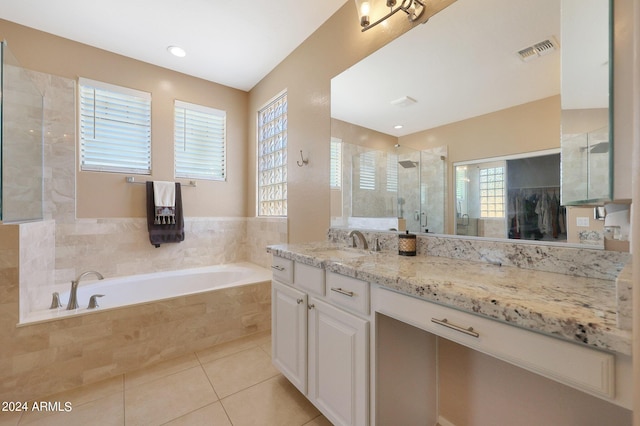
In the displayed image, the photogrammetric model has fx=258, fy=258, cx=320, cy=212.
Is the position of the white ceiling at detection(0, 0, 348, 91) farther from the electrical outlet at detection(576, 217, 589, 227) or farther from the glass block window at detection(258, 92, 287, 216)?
the electrical outlet at detection(576, 217, 589, 227)

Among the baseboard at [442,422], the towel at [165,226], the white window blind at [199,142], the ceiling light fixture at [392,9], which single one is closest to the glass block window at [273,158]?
the white window blind at [199,142]

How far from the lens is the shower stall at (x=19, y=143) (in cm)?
171

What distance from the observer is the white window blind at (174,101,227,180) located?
298 cm

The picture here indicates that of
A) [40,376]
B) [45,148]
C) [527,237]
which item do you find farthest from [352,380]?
[45,148]

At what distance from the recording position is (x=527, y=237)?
1.08 meters

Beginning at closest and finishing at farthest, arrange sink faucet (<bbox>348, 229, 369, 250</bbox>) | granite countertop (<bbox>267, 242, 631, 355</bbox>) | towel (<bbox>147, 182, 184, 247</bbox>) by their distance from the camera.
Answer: granite countertop (<bbox>267, 242, 631, 355</bbox>) < sink faucet (<bbox>348, 229, 369, 250</bbox>) < towel (<bbox>147, 182, 184, 247</bbox>)

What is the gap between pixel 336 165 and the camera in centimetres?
206

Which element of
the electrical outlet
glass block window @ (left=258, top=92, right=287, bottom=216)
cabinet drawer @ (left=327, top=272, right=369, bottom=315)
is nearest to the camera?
the electrical outlet

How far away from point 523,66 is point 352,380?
1525 millimetres

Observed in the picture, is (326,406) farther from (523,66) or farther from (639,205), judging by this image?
(523,66)

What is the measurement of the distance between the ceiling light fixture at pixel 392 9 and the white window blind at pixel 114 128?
7.84ft

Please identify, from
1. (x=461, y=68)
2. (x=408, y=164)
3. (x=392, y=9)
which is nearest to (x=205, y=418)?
(x=408, y=164)

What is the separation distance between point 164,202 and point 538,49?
10.2 ft

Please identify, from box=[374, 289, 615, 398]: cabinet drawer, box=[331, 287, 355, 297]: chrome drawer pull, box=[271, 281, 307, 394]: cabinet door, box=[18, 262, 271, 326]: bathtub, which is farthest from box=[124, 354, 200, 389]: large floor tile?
box=[374, 289, 615, 398]: cabinet drawer
